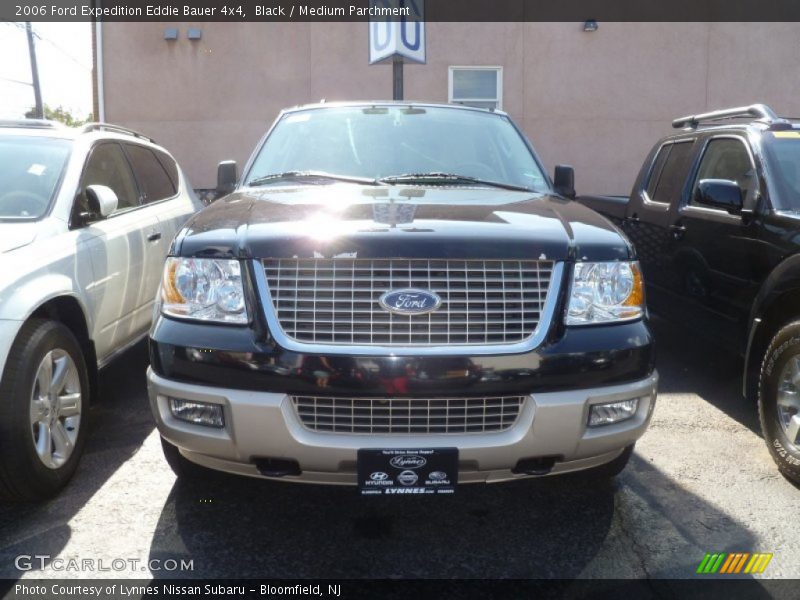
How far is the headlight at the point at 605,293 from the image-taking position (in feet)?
9.14

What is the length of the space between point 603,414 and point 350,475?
96 centimetres

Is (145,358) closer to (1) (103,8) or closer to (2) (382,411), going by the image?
(2) (382,411)

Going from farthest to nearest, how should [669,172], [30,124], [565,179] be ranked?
[669,172]
[30,124]
[565,179]

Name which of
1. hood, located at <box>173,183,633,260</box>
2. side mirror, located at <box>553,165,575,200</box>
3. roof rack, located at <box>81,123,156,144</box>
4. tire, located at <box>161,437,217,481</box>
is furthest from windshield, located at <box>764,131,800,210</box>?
roof rack, located at <box>81,123,156,144</box>

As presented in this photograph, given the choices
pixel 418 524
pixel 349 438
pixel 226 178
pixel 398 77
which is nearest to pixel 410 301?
pixel 349 438

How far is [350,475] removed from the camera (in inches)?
106

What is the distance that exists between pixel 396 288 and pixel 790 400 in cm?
220

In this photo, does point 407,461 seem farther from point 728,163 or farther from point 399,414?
point 728,163

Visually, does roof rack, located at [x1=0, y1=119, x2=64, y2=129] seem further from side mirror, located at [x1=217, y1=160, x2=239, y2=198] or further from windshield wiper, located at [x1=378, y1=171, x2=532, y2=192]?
windshield wiper, located at [x1=378, y1=171, x2=532, y2=192]

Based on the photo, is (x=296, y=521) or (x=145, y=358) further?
(x=145, y=358)

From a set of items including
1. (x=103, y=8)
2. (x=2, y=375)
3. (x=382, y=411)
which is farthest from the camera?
(x=103, y=8)

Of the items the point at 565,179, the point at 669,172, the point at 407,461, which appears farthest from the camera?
the point at 669,172

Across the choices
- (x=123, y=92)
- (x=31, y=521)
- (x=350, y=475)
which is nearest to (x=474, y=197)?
(x=350, y=475)

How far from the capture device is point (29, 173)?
161 inches
